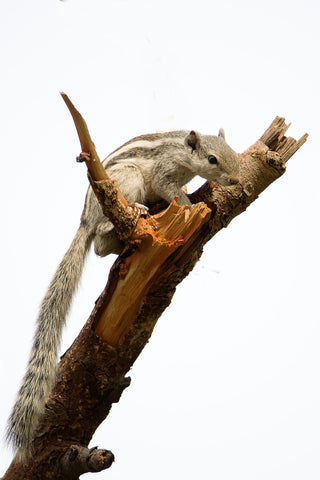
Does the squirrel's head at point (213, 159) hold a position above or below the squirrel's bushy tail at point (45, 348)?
above

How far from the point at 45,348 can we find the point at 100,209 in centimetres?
79

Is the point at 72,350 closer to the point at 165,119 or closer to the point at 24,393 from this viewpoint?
the point at 24,393

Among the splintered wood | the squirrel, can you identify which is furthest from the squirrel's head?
the splintered wood

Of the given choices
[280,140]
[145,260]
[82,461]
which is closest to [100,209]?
[145,260]

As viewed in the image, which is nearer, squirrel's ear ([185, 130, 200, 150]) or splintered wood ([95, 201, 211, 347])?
splintered wood ([95, 201, 211, 347])

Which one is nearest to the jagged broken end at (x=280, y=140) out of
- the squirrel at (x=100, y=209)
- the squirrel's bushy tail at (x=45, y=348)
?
the squirrel at (x=100, y=209)

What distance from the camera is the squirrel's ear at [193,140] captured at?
3113 mm

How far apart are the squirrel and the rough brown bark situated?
8cm

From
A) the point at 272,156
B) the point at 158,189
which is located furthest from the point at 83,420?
the point at 272,156

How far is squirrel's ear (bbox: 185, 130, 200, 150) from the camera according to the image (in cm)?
311

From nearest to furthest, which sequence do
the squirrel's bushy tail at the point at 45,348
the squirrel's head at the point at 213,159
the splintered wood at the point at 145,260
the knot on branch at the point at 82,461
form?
the knot on branch at the point at 82,461, the splintered wood at the point at 145,260, the squirrel's bushy tail at the point at 45,348, the squirrel's head at the point at 213,159

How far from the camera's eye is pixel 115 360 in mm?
2537

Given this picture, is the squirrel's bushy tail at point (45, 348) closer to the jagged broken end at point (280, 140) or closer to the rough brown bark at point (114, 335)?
the rough brown bark at point (114, 335)

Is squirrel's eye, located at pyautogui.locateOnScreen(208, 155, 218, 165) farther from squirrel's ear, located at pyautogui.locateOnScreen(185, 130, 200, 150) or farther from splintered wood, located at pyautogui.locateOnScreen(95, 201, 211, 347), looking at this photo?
splintered wood, located at pyautogui.locateOnScreen(95, 201, 211, 347)
